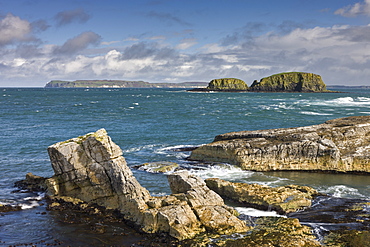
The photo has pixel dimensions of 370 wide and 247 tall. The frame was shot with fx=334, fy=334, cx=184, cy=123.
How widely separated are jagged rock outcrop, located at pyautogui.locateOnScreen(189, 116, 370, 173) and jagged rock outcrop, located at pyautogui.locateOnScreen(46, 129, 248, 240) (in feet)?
39.6

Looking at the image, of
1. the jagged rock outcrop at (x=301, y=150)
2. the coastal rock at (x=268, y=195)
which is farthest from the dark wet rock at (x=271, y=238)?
the jagged rock outcrop at (x=301, y=150)

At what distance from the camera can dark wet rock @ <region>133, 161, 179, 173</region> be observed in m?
32.1

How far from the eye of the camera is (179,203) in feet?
63.6

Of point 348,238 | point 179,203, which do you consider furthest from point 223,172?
point 348,238

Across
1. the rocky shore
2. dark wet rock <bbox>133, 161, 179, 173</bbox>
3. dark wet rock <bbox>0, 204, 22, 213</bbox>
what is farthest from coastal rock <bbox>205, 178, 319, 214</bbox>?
dark wet rock <bbox>0, 204, 22, 213</bbox>

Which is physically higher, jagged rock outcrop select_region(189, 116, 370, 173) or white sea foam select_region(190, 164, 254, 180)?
jagged rock outcrop select_region(189, 116, 370, 173)

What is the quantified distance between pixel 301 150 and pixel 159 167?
1382 cm

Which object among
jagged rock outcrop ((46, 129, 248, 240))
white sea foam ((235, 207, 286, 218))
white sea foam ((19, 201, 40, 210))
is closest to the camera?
jagged rock outcrop ((46, 129, 248, 240))

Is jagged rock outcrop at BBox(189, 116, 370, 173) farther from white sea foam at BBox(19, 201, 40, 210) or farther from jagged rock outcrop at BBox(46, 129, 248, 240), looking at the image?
white sea foam at BBox(19, 201, 40, 210)

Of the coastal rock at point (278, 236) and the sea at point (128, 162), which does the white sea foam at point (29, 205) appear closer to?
the sea at point (128, 162)

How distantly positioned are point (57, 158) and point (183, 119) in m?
50.4

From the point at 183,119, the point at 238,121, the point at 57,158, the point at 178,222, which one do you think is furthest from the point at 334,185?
the point at 183,119

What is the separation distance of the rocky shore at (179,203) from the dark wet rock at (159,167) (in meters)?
8.51

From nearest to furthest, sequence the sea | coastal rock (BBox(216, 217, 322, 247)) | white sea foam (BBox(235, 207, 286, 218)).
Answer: coastal rock (BBox(216, 217, 322, 247))
the sea
white sea foam (BBox(235, 207, 286, 218))
